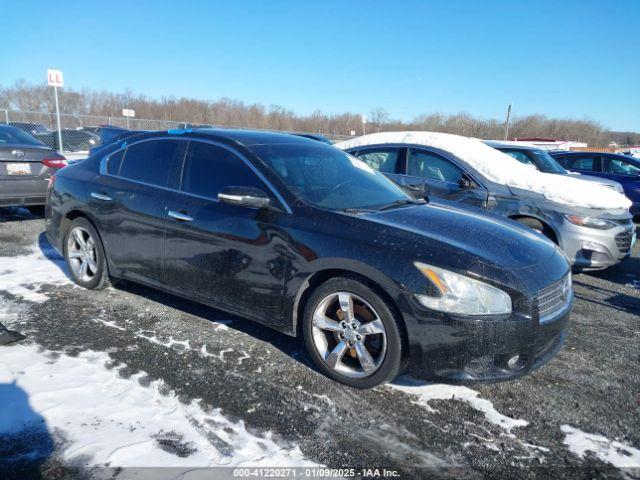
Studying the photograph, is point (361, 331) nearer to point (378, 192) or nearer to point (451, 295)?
point (451, 295)

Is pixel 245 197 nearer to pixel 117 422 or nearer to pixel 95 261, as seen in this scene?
pixel 117 422

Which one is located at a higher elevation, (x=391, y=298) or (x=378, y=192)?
(x=378, y=192)

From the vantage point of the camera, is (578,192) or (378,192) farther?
(578,192)

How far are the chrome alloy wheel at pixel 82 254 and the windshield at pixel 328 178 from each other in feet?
6.90

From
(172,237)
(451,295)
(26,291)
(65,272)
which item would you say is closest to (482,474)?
(451,295)

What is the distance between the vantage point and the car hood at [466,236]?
2.88m

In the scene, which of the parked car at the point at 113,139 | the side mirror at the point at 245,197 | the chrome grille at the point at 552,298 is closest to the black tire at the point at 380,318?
the side mirror at the point at 245,197

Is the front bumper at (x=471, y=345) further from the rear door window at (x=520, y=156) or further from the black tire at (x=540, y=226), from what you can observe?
the rear door window at (x=520, y=156)

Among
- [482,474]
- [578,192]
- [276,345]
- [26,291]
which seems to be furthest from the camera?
[578,192]

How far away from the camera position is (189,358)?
3.36m

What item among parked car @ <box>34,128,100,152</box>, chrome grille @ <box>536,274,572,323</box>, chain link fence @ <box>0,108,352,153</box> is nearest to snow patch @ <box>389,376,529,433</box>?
chrome grille @ <box>536,274,572,323</box>

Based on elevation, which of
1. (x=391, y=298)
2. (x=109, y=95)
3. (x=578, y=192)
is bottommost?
(x=391, y=298)

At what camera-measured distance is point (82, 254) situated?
186 inches

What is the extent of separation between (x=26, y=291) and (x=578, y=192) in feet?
20.2
